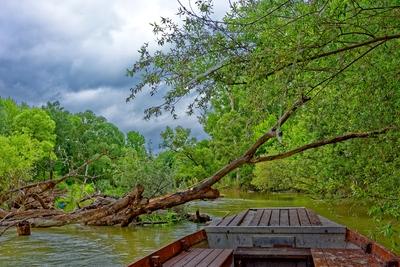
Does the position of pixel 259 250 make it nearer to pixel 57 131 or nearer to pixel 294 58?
pixel 294 58

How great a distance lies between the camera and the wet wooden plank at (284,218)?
8734 millimetres

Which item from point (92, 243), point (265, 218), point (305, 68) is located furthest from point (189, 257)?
point (92, 243)

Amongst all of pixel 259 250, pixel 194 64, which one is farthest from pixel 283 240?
pixel 194 64


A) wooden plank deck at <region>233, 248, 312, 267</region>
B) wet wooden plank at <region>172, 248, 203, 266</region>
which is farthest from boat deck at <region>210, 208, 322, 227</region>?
wet wooden plank at <region>172, 248, 203, 266</region>

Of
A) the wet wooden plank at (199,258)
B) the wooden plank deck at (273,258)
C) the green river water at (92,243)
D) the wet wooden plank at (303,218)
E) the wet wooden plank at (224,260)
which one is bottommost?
the green river water at (92,243)

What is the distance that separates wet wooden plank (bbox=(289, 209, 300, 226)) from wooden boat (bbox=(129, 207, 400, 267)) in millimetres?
19

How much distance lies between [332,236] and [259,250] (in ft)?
4.26

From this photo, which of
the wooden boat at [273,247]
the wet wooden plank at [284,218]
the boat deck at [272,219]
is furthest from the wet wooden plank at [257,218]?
the wet wooden plank at [284,218]

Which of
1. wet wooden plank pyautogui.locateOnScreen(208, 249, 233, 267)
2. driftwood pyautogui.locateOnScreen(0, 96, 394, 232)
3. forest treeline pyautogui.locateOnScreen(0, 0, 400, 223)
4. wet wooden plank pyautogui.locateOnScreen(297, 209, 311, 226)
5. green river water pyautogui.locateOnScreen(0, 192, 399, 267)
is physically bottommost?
green river water pyautogui.locateOnScreen(0, 192, 399, 267)

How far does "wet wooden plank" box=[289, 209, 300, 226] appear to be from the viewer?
8.65 m

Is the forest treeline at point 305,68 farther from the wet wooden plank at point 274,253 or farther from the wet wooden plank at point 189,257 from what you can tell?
the wet wooden plank at point 189,257

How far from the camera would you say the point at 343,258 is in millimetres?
6359

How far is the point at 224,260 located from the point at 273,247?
172 cm

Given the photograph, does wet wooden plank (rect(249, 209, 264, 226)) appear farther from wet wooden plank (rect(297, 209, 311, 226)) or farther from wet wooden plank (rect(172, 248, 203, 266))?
wet wooden plank (rect(172, 248, 203, 266))
